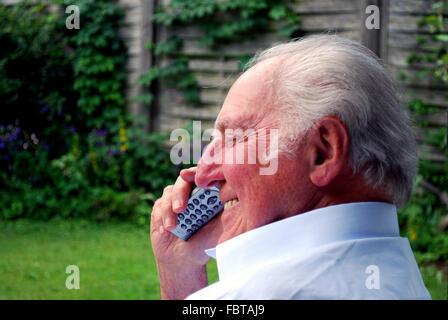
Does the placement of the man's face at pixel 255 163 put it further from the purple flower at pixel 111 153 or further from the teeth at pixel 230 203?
the purple flower at pixel 111 153

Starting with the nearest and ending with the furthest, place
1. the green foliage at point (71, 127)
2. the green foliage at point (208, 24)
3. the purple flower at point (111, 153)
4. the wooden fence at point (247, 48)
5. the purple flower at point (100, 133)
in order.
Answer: the wooden fence at point (247, 48), the green foliage at point (208, 24), the green foliage at point (71, 127), the purple flower at point (111, 153), the purple flower at point (100, 133)

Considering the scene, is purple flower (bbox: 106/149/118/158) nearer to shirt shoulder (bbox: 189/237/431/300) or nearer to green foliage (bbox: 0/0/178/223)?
green foliage (bbox: 0/0/178/223)

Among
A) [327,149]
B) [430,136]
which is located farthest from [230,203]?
[430,136]

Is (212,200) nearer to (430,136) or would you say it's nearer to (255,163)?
(255,163)

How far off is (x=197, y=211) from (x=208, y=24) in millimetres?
4699

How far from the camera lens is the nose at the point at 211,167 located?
1.13 meters

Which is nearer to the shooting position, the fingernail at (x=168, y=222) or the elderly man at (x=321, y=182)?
the elderly man at (x=321, y=182)

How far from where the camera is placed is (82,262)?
4.35 m

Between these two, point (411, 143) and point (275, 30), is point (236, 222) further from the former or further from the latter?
point (275, 30)

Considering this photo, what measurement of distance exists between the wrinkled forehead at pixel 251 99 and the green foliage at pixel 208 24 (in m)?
4.25

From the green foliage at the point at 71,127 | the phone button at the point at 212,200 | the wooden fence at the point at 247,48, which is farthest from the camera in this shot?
the green foliage at the point at 71,127

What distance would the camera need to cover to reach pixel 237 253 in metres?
1.05

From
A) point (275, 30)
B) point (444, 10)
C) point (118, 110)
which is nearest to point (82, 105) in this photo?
point (118, 110)

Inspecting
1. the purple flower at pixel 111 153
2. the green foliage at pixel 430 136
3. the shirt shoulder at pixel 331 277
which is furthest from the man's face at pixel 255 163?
the purple flower at pixel 111 153
